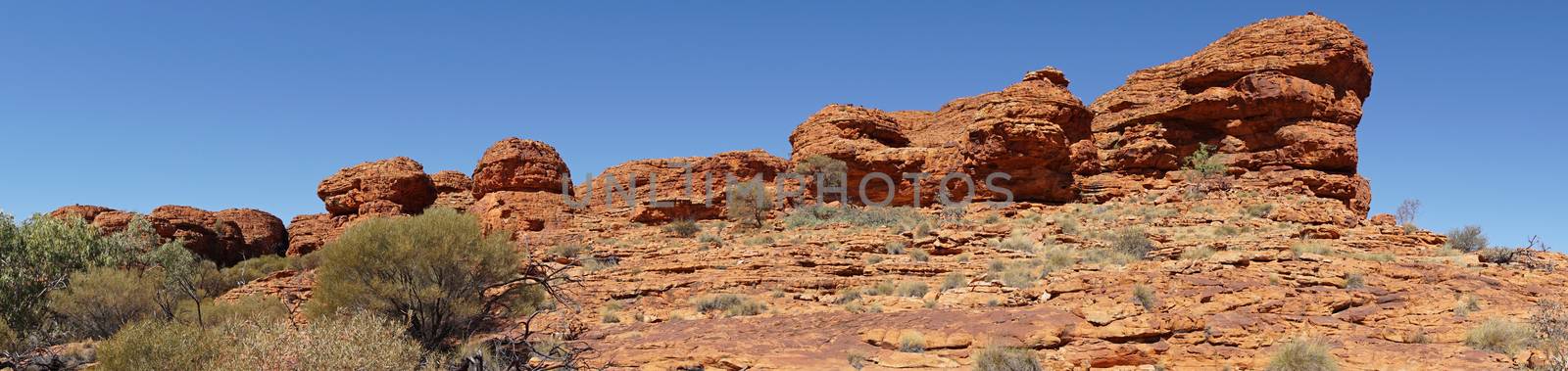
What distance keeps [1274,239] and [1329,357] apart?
388 inches

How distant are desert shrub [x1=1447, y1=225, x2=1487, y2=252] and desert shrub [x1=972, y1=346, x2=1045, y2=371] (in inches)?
500

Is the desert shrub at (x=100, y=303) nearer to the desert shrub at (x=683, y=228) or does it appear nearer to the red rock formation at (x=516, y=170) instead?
the desert shrub at (x=683, y=228)

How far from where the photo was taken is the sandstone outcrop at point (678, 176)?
34719 mm

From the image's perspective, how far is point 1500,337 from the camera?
906cm

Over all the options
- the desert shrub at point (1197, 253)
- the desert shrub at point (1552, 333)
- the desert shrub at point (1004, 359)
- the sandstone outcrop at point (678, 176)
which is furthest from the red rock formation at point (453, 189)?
the desert shrub at point (1552, 333)

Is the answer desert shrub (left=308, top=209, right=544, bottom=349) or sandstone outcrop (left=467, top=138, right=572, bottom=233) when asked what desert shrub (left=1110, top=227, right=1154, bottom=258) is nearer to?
desert shrub (left=308, top=209, right=544, bottom=349)

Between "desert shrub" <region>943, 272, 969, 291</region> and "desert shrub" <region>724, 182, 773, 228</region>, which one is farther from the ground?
"desert shrub" <region>724, 182, 773, 228</region>

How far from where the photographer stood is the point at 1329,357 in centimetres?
887

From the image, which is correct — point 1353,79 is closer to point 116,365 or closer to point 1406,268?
point 1406,268

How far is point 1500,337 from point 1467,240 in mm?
10047

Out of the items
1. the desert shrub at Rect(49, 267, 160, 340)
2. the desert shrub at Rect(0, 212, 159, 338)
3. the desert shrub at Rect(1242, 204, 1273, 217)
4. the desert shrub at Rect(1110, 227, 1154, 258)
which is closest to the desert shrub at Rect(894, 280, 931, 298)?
the desert shrub at Rect(1110, 227, 1154, 258)

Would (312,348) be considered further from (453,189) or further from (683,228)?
(453,189)

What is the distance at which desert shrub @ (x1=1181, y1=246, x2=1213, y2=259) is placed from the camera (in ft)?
51.8

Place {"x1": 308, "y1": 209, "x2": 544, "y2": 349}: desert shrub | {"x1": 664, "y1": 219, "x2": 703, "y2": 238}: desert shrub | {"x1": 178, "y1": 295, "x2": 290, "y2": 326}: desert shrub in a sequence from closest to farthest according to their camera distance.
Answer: {"x1": 308, "y1": 209, "x2": 544, "y2": 349}: desert shrub
{"x1": 178, "y1": 295, "x2": 290, "y2": 326}: desert shrub
{"x1": 664, "y1": 219, "x2": 703, "y2": 238}: desert shrub
